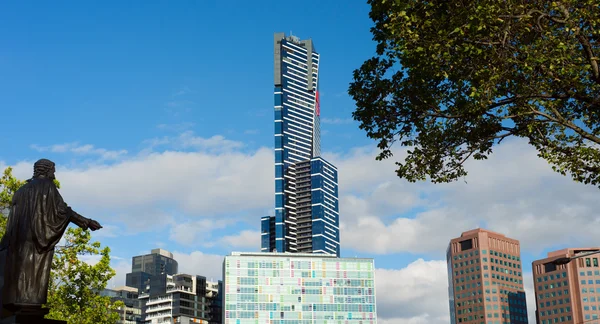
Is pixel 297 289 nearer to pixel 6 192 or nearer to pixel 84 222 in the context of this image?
pixel 6 192

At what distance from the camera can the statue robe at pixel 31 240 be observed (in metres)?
12.4

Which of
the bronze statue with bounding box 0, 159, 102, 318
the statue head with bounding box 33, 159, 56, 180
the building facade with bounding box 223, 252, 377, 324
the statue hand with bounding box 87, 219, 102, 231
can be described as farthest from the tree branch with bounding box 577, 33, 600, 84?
the building facade with bounding box 223, 252, 377, 324

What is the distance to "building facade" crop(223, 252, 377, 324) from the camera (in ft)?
540

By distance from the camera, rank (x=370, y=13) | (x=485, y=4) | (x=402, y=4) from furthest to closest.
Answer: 1. (x=370, y=13)
2. (x=402, y=4)
3. (x=485, y=4)

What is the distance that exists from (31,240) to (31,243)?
2.1 inches

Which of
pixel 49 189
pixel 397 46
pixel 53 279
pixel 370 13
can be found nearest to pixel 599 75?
pixel 397 46

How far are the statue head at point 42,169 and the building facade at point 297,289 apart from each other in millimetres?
152571

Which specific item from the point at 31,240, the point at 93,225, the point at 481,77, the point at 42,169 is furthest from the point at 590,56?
the point at 31,240

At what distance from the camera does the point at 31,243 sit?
12578mm

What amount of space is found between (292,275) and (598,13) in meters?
156

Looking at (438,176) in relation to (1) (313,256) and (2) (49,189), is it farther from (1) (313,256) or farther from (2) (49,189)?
(1) (313,256)

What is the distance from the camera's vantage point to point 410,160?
68.9 feet

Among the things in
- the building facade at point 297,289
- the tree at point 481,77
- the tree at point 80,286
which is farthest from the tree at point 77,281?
the building facade at point 297,289

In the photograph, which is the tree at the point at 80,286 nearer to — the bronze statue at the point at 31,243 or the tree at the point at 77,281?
the tree at the point at 77,281
